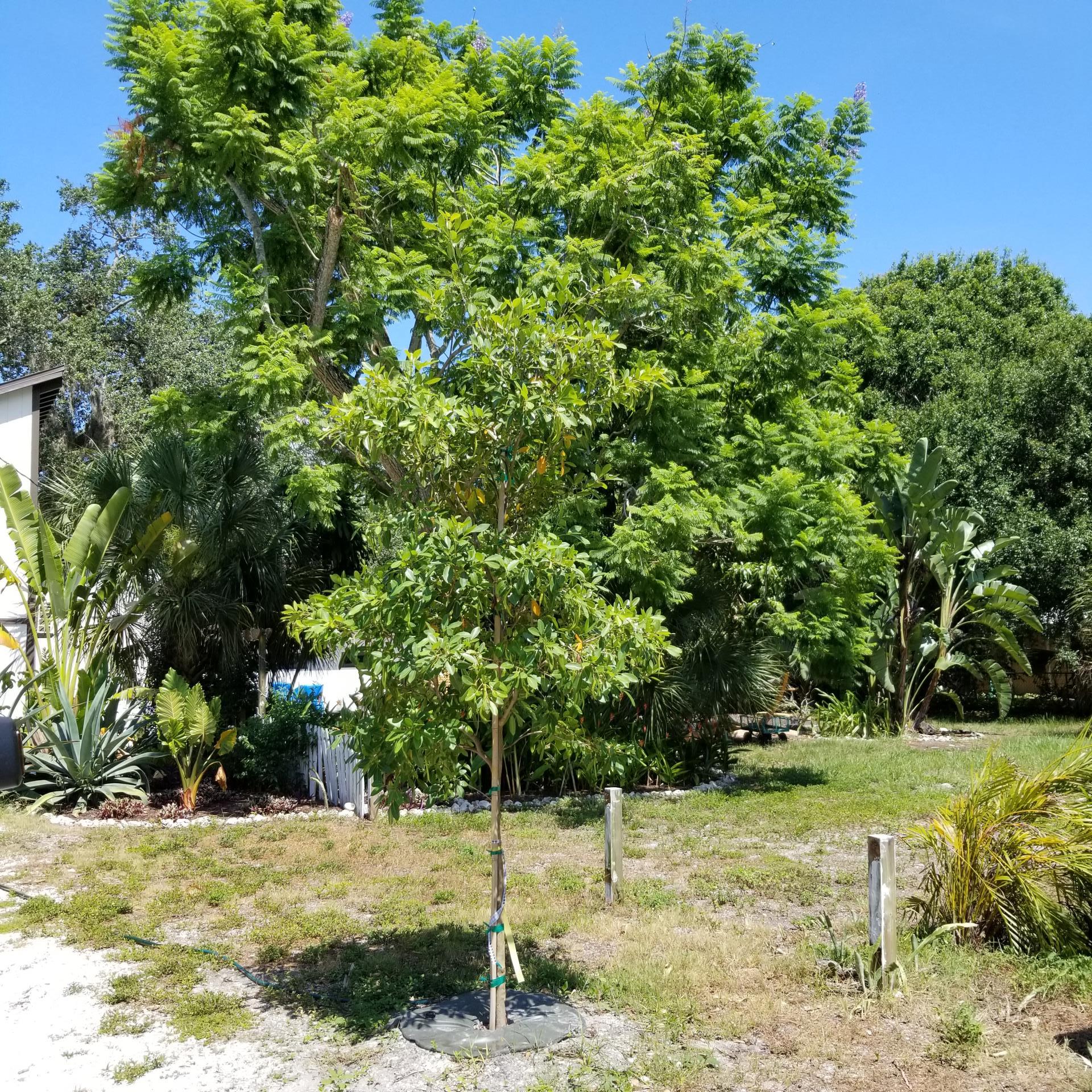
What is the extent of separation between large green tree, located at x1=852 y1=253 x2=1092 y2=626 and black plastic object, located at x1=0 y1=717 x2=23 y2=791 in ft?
66.3

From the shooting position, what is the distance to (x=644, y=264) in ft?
42.7

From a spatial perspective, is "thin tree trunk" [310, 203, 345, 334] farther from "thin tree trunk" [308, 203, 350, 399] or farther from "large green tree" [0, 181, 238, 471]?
"large green tree" [0, 181, 238, 471]

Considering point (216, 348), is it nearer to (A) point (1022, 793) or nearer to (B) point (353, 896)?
(B) point (353, 896)

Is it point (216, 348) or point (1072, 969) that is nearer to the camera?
point (1072, 969)

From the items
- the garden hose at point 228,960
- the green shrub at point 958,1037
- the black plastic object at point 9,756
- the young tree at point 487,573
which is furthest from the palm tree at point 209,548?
the black plastic object at point 9,756

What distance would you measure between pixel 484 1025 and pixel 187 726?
8356mm

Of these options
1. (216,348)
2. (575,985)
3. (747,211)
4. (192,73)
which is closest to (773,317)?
(747,211)

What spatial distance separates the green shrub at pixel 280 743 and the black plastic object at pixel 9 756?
11.1 metres

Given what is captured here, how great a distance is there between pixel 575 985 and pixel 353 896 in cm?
292

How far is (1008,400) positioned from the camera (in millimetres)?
25422

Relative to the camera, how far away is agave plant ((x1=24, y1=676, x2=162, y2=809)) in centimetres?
1258

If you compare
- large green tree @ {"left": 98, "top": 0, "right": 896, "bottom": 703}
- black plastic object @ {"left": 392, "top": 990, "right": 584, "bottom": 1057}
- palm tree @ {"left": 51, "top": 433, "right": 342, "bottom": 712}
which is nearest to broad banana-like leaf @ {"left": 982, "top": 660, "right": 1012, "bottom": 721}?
large green tree @ {"left": 98, "top": 0, "right": 896, "bottom": 703}

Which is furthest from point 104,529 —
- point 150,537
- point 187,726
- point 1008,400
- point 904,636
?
point 1008,400

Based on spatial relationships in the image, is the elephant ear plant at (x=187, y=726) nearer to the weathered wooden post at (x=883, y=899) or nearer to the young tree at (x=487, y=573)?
the young tree at (x=487, y=573)
